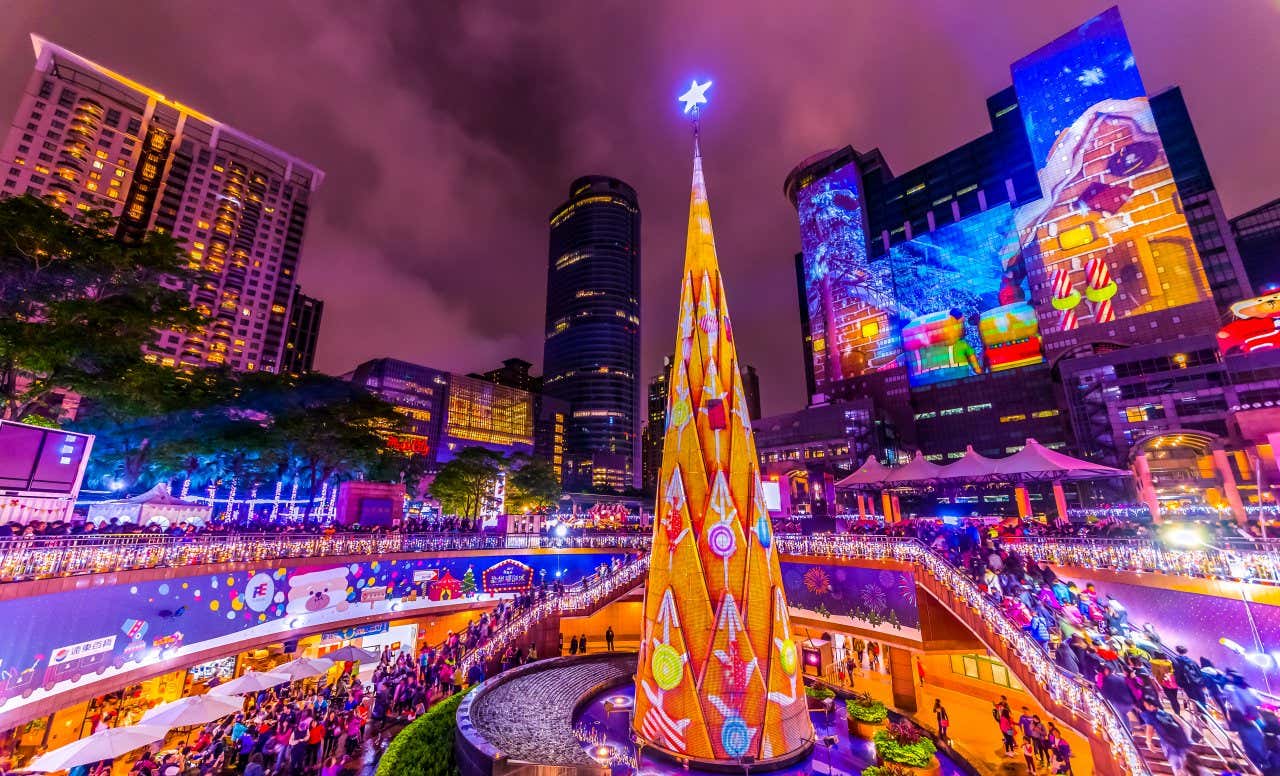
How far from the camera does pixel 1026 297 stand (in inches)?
3164

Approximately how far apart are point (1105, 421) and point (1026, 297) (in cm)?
3169

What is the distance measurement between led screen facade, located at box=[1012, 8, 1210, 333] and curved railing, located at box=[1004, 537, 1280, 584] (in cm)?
7367

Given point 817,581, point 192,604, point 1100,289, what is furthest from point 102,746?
point 1100,289

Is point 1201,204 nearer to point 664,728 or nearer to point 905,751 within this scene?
point 905,751

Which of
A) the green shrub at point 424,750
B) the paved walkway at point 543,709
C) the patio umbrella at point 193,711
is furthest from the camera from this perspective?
the patio umbrella at point 193,711

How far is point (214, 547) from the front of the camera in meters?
14.8

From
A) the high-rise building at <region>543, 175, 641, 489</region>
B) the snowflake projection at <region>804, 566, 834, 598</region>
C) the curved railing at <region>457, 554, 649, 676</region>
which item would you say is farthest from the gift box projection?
the curved railing at <region>457, 554, 649, 676</region>

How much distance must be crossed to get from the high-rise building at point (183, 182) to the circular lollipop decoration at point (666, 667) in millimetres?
75078

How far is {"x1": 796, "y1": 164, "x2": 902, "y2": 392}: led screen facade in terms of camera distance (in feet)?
318

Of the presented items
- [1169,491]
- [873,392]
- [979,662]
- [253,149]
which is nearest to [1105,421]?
[1169,491]

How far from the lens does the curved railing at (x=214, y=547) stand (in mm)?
Answer: 9922

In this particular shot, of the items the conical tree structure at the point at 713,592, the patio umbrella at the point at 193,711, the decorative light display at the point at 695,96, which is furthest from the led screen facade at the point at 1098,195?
the patio umbrella at the point at 193,711

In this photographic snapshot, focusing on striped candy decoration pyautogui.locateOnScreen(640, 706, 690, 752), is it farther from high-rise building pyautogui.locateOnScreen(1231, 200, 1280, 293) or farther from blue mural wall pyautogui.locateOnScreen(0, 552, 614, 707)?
high-rise building pyautogui.locateOnScreen(1231, 200, 1280, 293)

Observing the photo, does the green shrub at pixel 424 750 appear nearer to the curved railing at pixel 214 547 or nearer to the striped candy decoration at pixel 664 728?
the striped candy decoration at pixel 664 728
